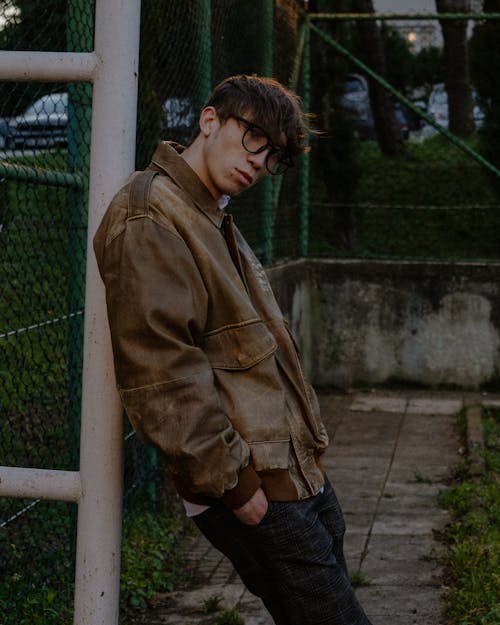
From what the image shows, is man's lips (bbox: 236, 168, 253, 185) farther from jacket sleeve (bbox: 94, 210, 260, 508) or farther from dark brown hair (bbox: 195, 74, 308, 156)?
jacket sleeve (bbox: 94, 210, 260, 508)

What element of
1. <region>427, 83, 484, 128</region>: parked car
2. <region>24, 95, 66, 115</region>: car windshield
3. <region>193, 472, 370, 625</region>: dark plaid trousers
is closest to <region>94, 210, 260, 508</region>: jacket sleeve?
<region>193, 472, 370, 625</region>: dark plaid trousers

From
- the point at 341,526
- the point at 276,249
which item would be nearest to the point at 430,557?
the point at 341,526

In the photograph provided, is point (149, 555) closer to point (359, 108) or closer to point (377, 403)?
point (377, 403)

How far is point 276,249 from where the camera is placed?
8.77 meters

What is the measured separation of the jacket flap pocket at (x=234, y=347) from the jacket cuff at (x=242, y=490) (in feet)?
0.78

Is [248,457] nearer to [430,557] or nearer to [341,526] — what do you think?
[341,526]

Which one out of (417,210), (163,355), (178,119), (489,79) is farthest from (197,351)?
(489,79)

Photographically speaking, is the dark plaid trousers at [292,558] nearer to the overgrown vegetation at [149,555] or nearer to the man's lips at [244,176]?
the man's lips at [244,176]

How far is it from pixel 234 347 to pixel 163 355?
251mm

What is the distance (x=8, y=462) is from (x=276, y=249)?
4020 mm

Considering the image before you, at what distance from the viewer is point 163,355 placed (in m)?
2.35

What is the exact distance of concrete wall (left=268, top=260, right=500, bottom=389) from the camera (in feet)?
30.5

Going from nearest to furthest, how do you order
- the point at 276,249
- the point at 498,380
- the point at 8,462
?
1. the point at 8,462
2. the point at 276,249
3. the point at 498,380

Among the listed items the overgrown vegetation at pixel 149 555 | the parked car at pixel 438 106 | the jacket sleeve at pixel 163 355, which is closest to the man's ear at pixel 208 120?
the jacket sleeve at pixel 163 355
